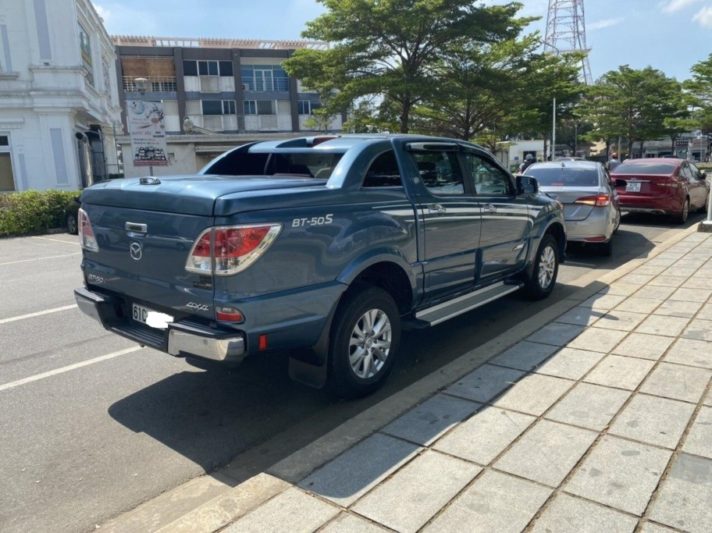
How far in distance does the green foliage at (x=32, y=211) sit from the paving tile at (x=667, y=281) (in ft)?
50.0

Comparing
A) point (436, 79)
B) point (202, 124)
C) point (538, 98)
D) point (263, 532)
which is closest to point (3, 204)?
point (436, 79)

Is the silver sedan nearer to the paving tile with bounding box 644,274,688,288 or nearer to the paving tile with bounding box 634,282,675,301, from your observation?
the paving tile with bounding box 644,274,688,288

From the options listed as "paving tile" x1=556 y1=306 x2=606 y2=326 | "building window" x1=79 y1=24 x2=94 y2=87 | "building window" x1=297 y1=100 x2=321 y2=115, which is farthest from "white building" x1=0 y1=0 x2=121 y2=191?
"building window" x1=297 y1=100 x2=321 y2=115

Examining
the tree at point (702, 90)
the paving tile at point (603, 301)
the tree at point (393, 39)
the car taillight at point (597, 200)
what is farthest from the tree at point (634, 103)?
the paving tile at point (603, 301)

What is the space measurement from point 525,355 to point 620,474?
178 cm

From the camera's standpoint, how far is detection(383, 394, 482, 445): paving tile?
3.41 metres

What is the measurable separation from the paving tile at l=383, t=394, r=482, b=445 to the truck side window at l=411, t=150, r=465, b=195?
5.87 ft

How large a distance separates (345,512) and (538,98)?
2717 cm

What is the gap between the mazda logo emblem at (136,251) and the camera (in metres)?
3.70

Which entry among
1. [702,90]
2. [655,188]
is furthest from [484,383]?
[702,90]

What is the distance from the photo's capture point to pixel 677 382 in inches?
158

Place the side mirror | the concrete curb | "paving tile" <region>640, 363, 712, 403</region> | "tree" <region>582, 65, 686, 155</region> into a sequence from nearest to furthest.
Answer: the concrete curb → "paving tile" <region>640, 363, 712, 403</region> → the side mirror → "tree" <region>582, 65, 686, 155</region>

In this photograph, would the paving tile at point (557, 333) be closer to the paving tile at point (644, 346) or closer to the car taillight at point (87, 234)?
the paving tile at point (644, 346)

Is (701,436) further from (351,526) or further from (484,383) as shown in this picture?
(351,526)
